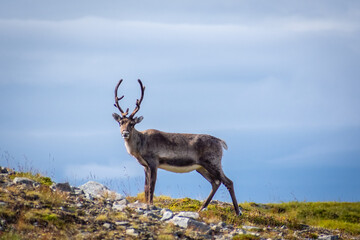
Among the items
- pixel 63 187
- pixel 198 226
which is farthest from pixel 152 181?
pixel 198 226

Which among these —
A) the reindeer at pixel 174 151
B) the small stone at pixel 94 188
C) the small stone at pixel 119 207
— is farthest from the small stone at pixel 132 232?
the reindeer at pixel 174 151

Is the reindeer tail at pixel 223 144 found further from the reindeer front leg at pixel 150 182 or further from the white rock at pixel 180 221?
the white rock at pixel 180 221

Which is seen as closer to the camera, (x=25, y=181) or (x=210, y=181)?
(x=25, y=181)

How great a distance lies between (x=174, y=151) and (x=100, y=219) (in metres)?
6.43

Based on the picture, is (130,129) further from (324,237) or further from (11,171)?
(324,237)

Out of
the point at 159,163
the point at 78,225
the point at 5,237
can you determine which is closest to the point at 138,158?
the point at 159,163

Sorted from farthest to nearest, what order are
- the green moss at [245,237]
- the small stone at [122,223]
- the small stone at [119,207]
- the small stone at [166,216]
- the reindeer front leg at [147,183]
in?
1. the reindeer front leg at [147,183]
2. the small stone at [119,207]
3. the small stone at [166,216]
4. the green moss at [245,237]
5. the small stone at [122,223]

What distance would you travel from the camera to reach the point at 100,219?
572 inches

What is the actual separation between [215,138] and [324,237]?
5947 mm

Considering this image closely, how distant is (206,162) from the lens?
2053cm

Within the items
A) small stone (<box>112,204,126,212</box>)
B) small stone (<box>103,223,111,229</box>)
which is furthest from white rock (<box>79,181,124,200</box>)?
small stone (<box>103,223,111,229</box>)

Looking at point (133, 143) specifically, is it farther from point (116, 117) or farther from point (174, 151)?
point (174, 151)

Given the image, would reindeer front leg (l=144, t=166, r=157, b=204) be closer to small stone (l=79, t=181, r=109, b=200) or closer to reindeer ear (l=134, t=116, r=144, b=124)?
small stone (l=79, t=181, r=109, b=200)

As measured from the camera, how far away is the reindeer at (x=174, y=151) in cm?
2012
